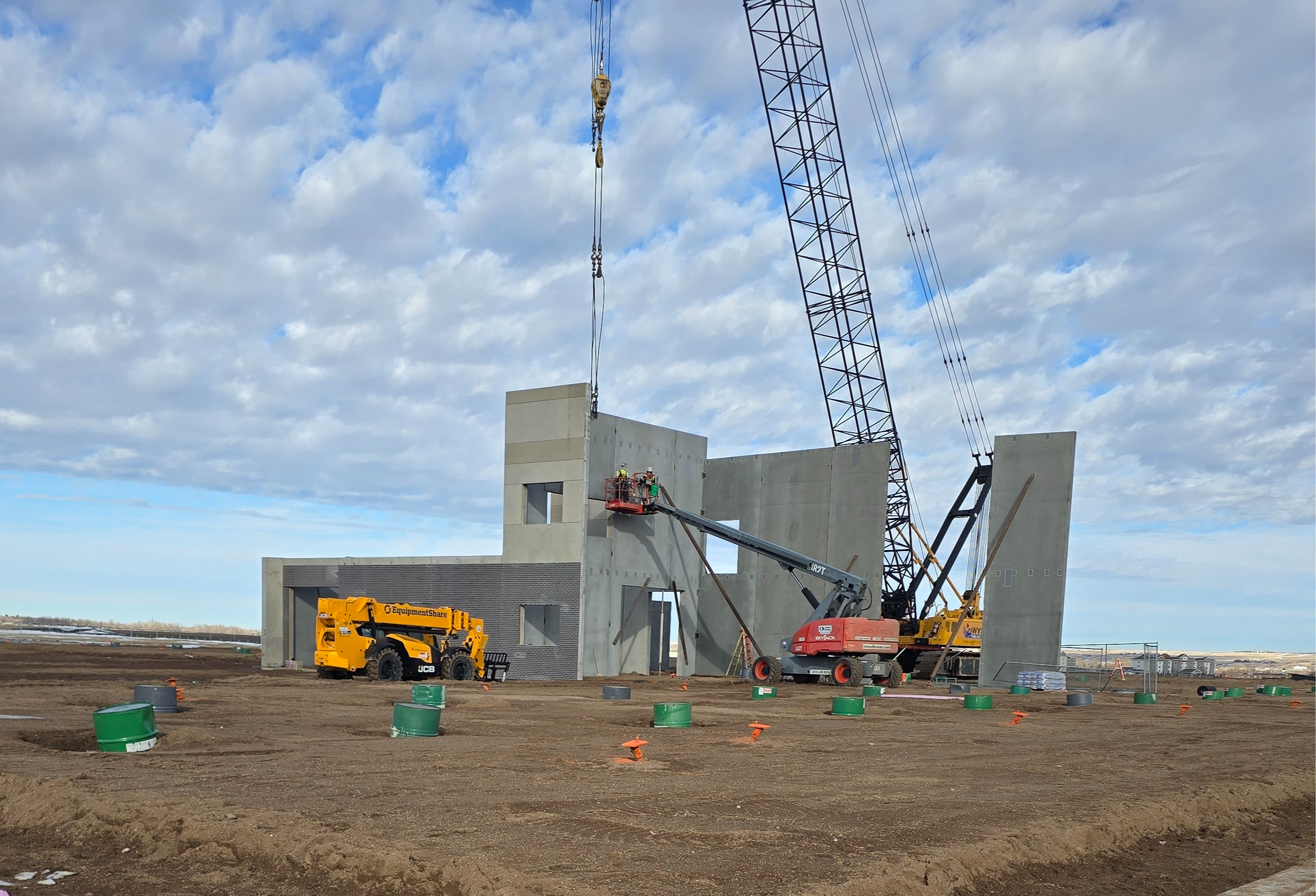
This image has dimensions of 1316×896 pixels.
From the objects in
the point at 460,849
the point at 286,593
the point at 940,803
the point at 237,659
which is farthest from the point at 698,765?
the point at 237,659

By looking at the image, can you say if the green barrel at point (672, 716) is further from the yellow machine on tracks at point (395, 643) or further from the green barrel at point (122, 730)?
the yellow machine on tracks at point (395, 643)

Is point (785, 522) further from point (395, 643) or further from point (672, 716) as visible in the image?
point (672, 716)

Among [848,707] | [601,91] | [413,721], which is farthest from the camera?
[601,91]

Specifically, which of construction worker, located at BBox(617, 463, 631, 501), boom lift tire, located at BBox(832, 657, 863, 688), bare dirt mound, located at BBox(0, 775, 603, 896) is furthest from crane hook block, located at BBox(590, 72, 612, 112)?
bare dirt mound, located at BBox(0, 775, 603, 896)

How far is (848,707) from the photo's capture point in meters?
22.5

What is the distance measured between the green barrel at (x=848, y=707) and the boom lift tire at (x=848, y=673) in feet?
43.5

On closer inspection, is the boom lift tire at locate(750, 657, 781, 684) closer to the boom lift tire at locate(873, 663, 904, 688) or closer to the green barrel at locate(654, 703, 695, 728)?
the boom lift tire at locate(873, 663, 904, 688)

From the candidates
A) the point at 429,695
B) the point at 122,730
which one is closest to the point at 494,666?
the point at 429,695

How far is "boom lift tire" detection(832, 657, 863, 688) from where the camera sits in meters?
35.6

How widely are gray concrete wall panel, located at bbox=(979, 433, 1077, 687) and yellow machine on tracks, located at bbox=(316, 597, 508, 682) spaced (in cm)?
1595

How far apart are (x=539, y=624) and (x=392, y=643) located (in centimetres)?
739

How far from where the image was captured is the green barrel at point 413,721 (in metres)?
16.2

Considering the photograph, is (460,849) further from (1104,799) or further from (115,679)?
(115,679)

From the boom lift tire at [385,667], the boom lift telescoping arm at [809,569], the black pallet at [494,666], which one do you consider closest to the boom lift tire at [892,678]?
the boom lift telescoping arm at [809,569]
